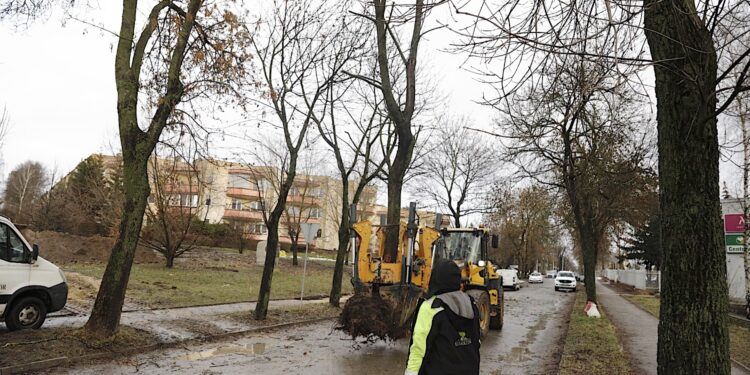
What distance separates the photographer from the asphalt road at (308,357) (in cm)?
841

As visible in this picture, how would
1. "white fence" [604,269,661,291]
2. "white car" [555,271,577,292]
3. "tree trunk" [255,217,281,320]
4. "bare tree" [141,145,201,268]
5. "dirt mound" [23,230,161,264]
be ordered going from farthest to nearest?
1. "white car" [555,271,577,292]
2. "white fence" [604,269,661,291]
3. "dirt mound" [23,230,161,264]
4. "bare tree" [141,145,201,268]
5. "tree trunk" [255,217,281,320]

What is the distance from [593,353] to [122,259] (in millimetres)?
8910

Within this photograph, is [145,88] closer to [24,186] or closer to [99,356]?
[99,356]

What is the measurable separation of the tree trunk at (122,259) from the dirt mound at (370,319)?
4.07 meters

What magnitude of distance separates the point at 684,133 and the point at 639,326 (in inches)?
526

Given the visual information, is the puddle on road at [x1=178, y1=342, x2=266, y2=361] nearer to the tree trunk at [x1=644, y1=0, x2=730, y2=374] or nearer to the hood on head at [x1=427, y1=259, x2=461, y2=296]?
the hood on head at [x1=427, y1=259, x2=461, y2=296]

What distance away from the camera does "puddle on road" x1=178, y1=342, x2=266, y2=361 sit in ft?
30.5

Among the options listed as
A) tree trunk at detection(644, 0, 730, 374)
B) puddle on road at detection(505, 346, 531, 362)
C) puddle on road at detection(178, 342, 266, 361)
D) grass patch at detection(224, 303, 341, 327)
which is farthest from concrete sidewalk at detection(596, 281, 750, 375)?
grass patch at detection(224, 303, 341, 327)

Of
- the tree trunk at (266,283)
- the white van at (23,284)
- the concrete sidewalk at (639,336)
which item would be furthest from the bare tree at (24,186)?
the concrete sidewalk at (639,336)

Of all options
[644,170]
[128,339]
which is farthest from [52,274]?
[644,170]

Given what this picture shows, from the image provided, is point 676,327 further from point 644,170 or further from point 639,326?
point 644,170

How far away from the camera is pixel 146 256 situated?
2845cm

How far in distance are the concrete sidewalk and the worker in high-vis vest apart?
5.52m

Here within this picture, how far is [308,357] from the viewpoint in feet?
31.9
